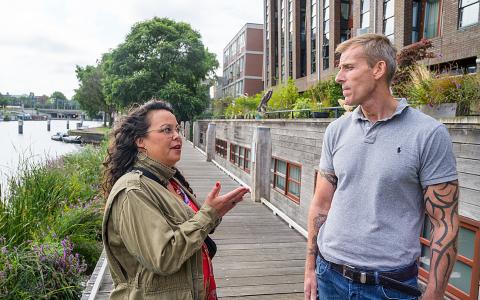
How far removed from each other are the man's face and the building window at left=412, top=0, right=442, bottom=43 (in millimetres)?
13099

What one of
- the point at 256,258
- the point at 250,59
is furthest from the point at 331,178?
the point at 250,59

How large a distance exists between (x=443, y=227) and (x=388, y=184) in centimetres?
31

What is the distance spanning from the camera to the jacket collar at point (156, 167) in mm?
1910

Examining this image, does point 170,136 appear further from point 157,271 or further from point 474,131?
point 474,131

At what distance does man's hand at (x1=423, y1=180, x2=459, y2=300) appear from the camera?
1644mm

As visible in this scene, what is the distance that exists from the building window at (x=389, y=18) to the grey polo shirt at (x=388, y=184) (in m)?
14.6

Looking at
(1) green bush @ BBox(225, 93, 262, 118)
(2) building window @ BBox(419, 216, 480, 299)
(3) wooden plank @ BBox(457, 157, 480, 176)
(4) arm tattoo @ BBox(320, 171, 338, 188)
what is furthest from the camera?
(1) green bush @ BBox(225, 93, 262, 118)

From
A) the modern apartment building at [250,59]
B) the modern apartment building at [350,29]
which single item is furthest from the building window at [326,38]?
the modern apartment building at [250,59]

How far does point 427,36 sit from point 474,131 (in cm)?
1165

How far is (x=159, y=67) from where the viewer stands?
30.7 metres

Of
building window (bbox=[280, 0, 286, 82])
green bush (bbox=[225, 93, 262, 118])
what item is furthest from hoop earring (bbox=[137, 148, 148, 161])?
building window (bbox=[280, 0, 286, 82])

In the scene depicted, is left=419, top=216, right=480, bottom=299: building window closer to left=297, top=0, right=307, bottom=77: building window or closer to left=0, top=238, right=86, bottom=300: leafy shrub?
left=0, top=238, right=86, bottom=300: leafy shrub

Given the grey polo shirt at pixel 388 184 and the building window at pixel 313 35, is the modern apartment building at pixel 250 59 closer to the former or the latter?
the building window at pixel 313 35

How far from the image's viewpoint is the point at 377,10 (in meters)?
15.6
